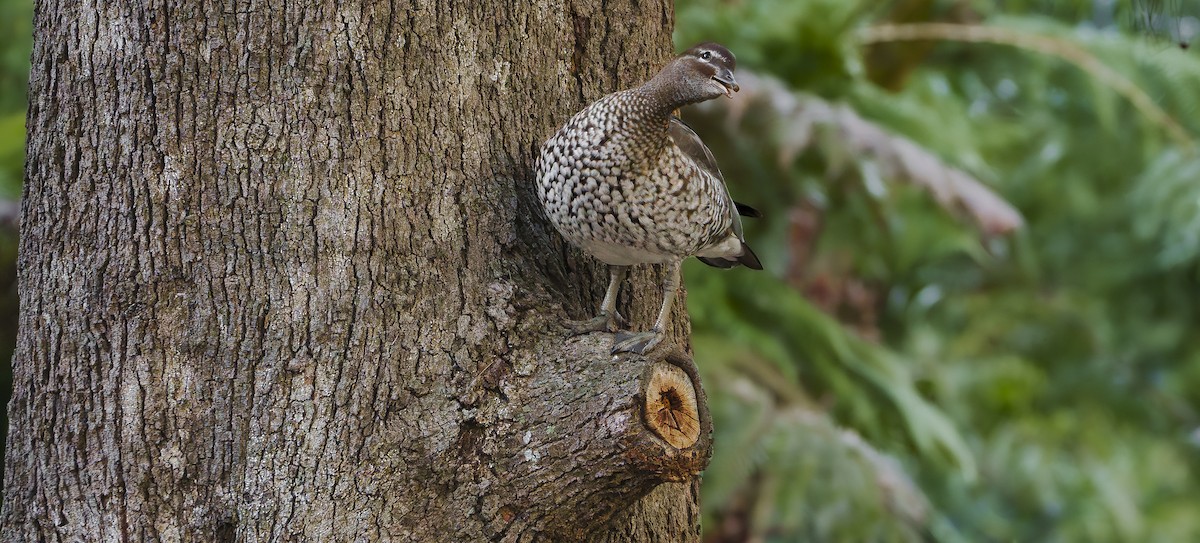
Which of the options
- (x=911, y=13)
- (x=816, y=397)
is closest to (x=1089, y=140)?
(x=911, y=13)

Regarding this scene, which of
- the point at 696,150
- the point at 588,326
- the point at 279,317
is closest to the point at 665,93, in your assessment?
the point at 696,150

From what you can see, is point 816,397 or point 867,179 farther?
point 816,397

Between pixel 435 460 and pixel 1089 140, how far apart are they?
563 cm

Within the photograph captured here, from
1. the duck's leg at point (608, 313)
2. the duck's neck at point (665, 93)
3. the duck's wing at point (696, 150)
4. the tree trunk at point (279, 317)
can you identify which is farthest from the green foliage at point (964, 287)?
the tree trunk at point (279, 317)

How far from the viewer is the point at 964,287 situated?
271 inches

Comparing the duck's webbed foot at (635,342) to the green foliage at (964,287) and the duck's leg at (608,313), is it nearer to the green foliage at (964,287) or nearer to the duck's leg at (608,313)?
the duck's leg at (608,313)

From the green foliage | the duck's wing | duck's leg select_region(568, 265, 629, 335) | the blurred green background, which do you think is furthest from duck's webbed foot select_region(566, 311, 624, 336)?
the green foliage

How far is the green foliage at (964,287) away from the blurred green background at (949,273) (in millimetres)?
15

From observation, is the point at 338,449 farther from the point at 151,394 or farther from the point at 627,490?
the point at 627,490

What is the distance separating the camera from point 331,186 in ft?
6.41

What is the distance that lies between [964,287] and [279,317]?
572cm

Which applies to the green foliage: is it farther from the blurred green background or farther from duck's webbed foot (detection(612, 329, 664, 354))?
duck's webbed foot (detection(612, 329, 664, 354))

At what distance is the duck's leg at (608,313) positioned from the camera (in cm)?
195

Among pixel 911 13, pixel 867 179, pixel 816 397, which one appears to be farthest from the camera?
pixel 911 13
